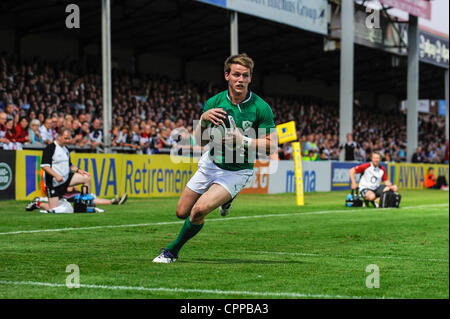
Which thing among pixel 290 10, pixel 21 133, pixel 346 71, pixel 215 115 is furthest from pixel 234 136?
pixel 346 71

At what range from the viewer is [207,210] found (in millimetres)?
8297

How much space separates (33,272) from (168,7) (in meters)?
28.1

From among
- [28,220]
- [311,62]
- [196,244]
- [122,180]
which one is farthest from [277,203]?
[311,62]

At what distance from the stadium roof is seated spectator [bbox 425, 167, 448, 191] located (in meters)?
7.81

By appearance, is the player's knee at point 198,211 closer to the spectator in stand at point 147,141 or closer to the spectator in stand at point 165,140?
the spectator in stand at point 147,141

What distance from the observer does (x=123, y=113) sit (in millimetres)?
29750

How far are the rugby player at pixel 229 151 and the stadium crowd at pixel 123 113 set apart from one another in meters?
10.7

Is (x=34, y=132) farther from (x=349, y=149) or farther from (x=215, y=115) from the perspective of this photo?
(x=349, y=149)

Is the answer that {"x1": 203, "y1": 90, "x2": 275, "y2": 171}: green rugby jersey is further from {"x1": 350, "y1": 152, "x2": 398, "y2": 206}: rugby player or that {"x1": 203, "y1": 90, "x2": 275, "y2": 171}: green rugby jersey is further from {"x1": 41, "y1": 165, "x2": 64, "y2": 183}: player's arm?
{"x1": 350, "y1": 152, "x2": 398, "y2": 206}: rugby player

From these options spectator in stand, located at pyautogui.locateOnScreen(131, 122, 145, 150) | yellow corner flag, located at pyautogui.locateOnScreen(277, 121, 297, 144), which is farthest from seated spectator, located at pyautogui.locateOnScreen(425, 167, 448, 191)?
yellow corner flag, located at pyautogui.locateOnScreen(277, 121, 297, 144)

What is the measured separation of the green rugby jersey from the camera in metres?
8.39

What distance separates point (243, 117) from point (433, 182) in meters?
34.2

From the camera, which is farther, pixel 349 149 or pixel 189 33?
pixel 189 33
